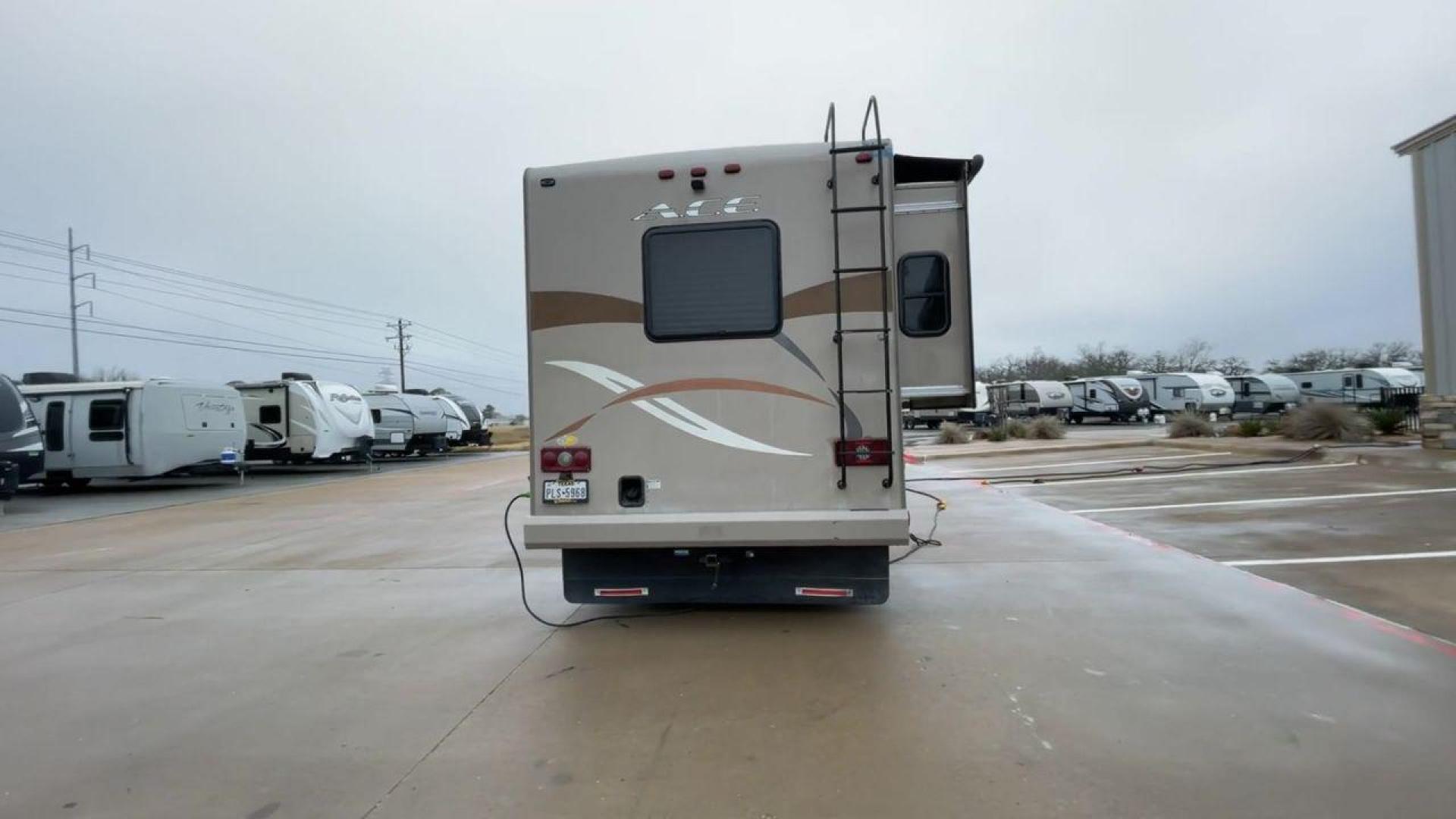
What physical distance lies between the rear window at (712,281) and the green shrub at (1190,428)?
69.3 ft

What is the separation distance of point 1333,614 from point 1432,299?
11294 millimetres

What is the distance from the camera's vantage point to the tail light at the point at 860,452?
451 cm

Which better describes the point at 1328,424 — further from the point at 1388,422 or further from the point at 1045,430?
the point at 1045,430

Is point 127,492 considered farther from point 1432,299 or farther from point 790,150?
point 1432,299

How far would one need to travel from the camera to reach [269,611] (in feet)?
19.8

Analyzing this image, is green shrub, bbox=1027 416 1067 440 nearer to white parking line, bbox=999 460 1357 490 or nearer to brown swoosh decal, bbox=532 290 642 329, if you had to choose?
white parking line, bbox=999 460 1357 490

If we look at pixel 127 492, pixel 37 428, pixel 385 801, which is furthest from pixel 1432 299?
pixel 127 492

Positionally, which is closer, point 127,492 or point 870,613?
point 870,613

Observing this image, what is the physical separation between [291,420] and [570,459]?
1883 cm

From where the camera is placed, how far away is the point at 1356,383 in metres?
35.4

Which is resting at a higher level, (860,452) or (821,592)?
(860,452)

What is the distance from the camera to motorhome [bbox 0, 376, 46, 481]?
527 inches

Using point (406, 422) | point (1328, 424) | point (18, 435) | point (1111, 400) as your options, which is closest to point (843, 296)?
point (18, 435)

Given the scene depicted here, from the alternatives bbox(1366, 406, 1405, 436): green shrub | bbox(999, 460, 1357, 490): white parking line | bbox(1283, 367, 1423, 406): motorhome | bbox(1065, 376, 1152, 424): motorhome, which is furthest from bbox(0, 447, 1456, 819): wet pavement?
bbox(1065, 376, 1152, 424): motorhome
